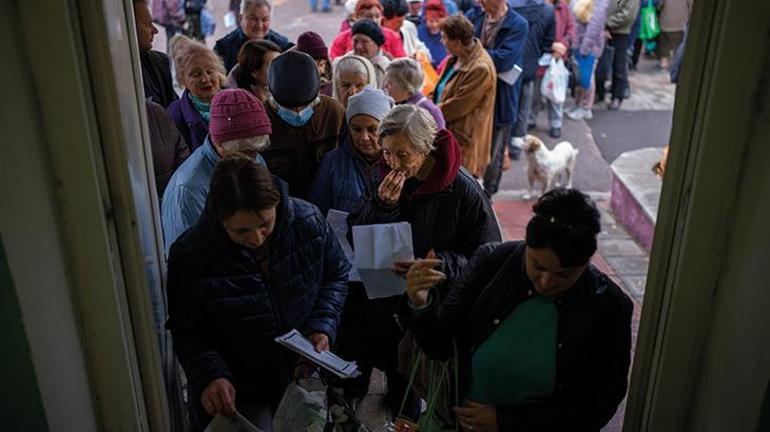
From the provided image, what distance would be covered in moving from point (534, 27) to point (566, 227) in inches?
217

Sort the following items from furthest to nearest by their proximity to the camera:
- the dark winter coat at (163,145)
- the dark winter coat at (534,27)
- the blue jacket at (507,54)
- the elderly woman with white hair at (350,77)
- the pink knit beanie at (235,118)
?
the dark winter coat at (534,27) < the blue jacket at (507,54) < the elderly woman with white hair at (350,77) < the dark winter coat at (163,145) < the pink knit beanie at (235,118)

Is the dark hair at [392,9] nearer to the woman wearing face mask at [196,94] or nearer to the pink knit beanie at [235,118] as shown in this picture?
the woman wearing face mask at [196,94]

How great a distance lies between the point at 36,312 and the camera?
1642mm

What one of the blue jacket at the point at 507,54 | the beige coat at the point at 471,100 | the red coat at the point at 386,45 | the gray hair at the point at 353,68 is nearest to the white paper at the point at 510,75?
the blue jacket at the point at 507,54

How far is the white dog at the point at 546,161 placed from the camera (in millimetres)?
6426

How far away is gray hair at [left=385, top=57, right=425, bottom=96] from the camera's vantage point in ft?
14.8

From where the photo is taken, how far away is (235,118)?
3111 millimetres

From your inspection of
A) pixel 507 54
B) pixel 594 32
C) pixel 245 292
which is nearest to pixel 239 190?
pixel 245 292

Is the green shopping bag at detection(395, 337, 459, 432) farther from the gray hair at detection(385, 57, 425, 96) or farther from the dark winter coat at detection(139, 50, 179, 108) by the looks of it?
the dark winter coat at detection(139, 50, 179, 108)

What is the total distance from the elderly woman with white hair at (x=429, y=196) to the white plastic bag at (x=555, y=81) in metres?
5.09

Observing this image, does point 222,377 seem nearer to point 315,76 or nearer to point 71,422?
point 71,422

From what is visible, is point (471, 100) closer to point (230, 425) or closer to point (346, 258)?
point (346, 258)

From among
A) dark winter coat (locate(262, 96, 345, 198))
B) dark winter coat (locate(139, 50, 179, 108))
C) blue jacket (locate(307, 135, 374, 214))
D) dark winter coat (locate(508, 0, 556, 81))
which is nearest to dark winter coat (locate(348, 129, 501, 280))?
blue jacket (locate(307, 135, 374, 214))

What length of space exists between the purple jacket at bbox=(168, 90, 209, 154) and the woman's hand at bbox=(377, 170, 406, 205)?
145 centimetres
